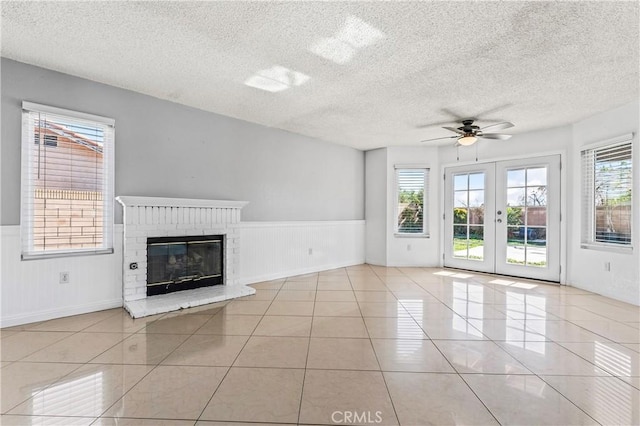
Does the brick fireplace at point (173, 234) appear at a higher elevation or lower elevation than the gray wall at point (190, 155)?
lower

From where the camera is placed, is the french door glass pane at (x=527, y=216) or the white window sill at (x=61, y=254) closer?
the white window sill at (x=61, y=254)

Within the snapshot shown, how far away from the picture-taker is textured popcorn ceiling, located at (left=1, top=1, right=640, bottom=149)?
82.8 inches

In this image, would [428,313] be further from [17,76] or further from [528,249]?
[17,76]

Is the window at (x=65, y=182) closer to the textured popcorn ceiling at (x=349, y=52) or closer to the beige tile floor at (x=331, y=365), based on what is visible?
the textured popcorn ceiling at (x=349, y=52)

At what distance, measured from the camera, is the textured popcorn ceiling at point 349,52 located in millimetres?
2104

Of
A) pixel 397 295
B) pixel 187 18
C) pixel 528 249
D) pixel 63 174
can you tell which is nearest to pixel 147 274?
pixel 63 174

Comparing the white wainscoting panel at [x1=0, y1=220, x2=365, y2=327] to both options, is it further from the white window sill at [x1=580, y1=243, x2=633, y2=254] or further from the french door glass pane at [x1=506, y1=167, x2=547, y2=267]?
the white window sill at [x1=580, y1=243, x2=633, y2=254]

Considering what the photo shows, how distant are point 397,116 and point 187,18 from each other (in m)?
3.00

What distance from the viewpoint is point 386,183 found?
6.22m

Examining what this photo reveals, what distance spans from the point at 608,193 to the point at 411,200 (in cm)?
299

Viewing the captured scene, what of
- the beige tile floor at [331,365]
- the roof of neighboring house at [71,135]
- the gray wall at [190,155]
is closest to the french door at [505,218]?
the beige tile floor at [331,365]

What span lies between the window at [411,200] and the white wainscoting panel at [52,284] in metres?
5.00

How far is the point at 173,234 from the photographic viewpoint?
3783mm

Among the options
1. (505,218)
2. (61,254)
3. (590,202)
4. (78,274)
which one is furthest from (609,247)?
(61,254)
